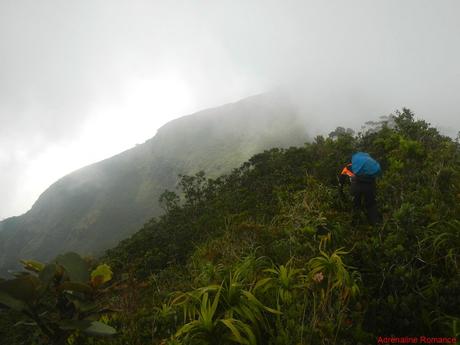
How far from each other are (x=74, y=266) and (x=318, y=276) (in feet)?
8.56

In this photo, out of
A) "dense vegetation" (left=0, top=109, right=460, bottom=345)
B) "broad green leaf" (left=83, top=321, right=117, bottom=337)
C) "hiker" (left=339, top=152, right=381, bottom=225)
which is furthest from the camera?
"hiker" (left=339, top=152, right=381, bottom=225)

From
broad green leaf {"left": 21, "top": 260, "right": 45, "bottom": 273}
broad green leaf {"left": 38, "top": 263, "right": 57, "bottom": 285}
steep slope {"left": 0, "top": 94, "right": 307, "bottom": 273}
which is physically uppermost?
broad green leaf {"left": 21, "top": 260, "right": 45, "bottom": 273}

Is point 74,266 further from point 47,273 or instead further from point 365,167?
point 365,167

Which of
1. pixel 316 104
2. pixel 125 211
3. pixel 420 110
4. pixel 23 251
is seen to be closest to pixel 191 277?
pixel 125 211

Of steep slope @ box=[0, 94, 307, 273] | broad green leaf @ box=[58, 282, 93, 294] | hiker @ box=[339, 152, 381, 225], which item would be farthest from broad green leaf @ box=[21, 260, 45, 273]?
steep slope @ box=[0, 94, 307, 273]

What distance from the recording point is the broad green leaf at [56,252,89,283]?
2127 millimetres

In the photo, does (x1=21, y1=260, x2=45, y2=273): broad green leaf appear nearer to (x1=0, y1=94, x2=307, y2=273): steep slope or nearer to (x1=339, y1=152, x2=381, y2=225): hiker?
(x1=339, y1=152, x2=381, y2=225): hiker

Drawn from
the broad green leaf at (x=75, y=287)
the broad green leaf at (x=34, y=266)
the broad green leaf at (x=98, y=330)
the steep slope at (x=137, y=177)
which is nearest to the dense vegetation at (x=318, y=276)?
the broad green leaf at (x=98, y=330)

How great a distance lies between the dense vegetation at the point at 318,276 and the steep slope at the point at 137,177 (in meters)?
49.2

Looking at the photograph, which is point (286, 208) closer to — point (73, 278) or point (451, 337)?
point (451, 337)

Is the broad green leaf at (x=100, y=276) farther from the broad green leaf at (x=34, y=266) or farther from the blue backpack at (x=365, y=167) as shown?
the blue backpack at (x=365, y=167)

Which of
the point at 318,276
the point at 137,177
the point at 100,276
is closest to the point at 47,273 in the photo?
the point at 100,276

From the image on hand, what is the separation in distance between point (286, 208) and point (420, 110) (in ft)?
483

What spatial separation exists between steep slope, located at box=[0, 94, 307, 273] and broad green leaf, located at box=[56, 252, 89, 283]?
53.9 m
